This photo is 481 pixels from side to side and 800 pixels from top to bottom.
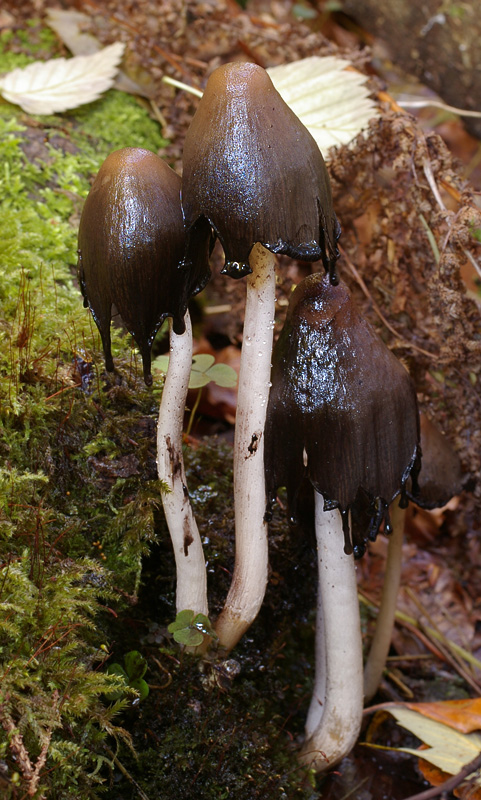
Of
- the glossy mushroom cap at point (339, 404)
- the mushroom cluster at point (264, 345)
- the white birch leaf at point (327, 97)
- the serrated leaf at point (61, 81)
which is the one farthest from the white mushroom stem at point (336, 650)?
the serrated leaf at point (61, 81)

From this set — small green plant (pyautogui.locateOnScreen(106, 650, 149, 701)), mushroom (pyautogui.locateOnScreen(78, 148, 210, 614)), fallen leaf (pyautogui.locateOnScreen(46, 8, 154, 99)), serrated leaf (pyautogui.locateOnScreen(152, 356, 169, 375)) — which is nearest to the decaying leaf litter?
fallen leaf (pyautogui.locateOnScreen(46, 8, 154, 99))

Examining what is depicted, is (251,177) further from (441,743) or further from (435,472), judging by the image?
(441,743)

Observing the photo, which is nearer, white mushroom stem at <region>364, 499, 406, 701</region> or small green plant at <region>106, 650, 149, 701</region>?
small green plant at <region>106, 650, 149, 701</region>

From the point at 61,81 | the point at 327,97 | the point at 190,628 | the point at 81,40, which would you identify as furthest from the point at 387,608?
the point at 81,40

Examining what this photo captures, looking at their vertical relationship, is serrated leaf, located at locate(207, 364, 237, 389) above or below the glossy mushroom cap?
below

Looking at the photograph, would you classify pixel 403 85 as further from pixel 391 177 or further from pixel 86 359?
pixel 86 359

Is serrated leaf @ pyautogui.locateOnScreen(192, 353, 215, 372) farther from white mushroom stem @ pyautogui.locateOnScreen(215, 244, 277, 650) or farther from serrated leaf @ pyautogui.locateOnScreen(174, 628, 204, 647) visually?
serrated leaf @ pyautogui.locateOnScreen(174, 628, 204, 647)

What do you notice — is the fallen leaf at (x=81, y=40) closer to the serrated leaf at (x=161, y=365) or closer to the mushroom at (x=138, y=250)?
the serrated leaf at (x=161, y=365)
